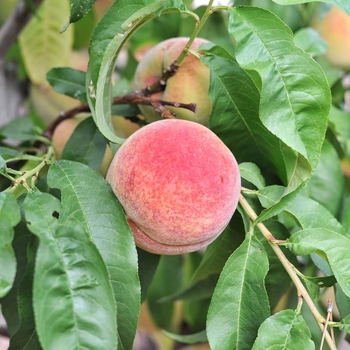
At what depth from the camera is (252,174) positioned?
708 mm

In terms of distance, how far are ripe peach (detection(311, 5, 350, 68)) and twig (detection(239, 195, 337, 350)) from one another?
729 mm

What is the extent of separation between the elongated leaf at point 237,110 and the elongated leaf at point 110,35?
108 mm

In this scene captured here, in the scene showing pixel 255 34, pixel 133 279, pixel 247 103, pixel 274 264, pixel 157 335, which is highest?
pixel 255 34

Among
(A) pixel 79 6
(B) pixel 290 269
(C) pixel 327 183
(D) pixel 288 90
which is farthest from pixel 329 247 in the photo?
(A) pixel 79 6

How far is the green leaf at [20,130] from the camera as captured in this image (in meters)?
0.97

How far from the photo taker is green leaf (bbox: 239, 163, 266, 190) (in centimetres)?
70

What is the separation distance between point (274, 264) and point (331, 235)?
14 cm

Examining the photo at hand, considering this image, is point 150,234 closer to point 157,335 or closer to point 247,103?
point 247,103

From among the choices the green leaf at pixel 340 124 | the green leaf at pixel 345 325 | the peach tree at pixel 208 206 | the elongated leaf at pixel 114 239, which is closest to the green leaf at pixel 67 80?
the peach tree at pixel 208 206

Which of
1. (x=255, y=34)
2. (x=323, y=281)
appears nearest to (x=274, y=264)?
(x=323, y=281)

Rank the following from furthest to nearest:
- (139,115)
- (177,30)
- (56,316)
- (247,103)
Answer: (177,30), (139,115), (247,103), (56,316)

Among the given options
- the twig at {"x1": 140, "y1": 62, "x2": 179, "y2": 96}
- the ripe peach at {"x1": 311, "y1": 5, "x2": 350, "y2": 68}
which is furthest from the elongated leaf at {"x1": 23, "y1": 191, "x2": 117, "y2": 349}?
the ripe peach at {"x1": 311, "y1": 5, "x2": 350, "y2": 68}

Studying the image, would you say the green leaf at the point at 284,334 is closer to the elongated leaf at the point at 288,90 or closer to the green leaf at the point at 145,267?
the elongated leaf at the point at 288,90

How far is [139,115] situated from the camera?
0.87m
